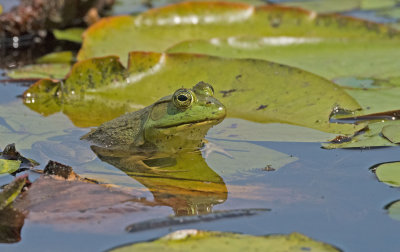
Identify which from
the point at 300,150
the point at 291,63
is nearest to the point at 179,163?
the point at 300,150

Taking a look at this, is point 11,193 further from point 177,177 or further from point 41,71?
point 41,71

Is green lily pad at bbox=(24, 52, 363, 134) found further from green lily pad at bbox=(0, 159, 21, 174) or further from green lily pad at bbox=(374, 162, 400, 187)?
green lily pad at bbox=(0, 159, 21, 174)

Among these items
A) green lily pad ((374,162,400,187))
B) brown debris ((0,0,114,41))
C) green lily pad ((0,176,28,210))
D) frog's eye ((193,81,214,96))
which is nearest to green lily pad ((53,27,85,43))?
brown debris ((0,0,114,41))


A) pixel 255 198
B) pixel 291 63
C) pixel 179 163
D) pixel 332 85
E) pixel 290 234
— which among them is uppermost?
pixel 291 63

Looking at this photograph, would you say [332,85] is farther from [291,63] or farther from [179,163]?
[179,163]

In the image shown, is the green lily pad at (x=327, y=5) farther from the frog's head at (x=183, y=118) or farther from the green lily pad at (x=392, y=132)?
the frog's head at (x=183, y=118)
